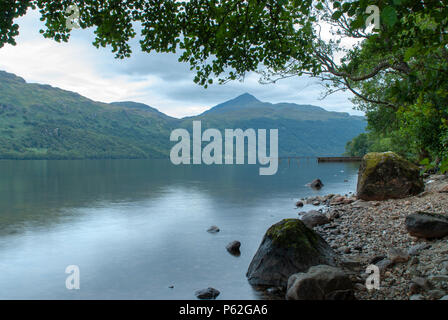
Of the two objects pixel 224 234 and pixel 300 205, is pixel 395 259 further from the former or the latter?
pixel 300 205

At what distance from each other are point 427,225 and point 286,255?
5310mm

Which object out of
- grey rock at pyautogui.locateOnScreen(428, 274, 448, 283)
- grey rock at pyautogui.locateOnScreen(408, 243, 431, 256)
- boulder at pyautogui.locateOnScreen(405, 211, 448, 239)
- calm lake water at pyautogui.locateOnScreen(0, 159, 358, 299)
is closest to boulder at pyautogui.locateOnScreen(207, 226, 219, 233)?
calm lake water at pyautogui.locateOnScreen(0, 159, 358, 299)

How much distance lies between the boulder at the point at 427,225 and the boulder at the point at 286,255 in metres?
3.15


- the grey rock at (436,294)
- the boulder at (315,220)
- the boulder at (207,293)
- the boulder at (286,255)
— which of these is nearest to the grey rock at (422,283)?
the grey rock at (436,294)

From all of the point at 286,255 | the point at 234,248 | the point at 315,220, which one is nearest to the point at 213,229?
the point at 234,248

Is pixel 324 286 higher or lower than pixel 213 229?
higher

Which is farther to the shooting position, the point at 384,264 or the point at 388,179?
the point at 388,179

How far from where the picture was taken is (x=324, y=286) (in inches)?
387

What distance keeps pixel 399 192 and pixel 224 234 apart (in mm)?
12815

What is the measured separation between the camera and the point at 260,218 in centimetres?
2703

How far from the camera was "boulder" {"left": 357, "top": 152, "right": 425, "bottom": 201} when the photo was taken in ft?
80.3

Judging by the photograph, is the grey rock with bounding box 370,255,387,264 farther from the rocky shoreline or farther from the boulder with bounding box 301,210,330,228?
the boulder with bounding box 301,210,330,228

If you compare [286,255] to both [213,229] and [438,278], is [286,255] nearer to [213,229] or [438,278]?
[438,278]
